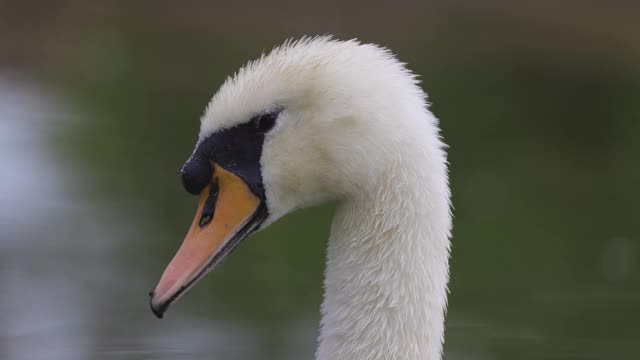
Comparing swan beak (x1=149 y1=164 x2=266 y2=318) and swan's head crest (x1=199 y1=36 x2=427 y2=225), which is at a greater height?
swan's head crest (x1=199 y1=36 x2=427 y2=225)

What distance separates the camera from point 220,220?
4188mm

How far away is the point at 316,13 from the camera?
508 inches

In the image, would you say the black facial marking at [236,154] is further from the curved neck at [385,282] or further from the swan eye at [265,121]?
the curved neck at [385,282]

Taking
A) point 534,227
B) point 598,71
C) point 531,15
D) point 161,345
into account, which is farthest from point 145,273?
point 531,15

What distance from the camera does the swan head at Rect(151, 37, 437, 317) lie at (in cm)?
397

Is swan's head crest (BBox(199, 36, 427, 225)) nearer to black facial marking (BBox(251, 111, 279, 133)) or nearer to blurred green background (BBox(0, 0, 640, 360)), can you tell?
black facial marking (BBox(251, 111, 279, 133))

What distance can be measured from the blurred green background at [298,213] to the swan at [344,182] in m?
2.90

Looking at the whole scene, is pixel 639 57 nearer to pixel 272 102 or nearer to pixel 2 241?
pixel 2 241

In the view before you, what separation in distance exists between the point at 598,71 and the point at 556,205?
306 cm

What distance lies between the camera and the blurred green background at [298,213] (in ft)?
24.3

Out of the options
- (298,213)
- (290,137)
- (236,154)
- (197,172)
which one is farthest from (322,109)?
(298,213)

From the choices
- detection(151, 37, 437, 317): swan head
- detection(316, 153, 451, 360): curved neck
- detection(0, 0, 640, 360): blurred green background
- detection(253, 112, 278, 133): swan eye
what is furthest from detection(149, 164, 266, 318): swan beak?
detection(0, 0, 640, 360): blurred green background

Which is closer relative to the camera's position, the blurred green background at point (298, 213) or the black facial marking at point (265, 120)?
the black facial marking at point (265, 120)

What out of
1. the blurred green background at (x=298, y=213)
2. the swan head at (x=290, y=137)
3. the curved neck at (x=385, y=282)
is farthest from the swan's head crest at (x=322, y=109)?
the blurred green background at (x=298, y=213)
